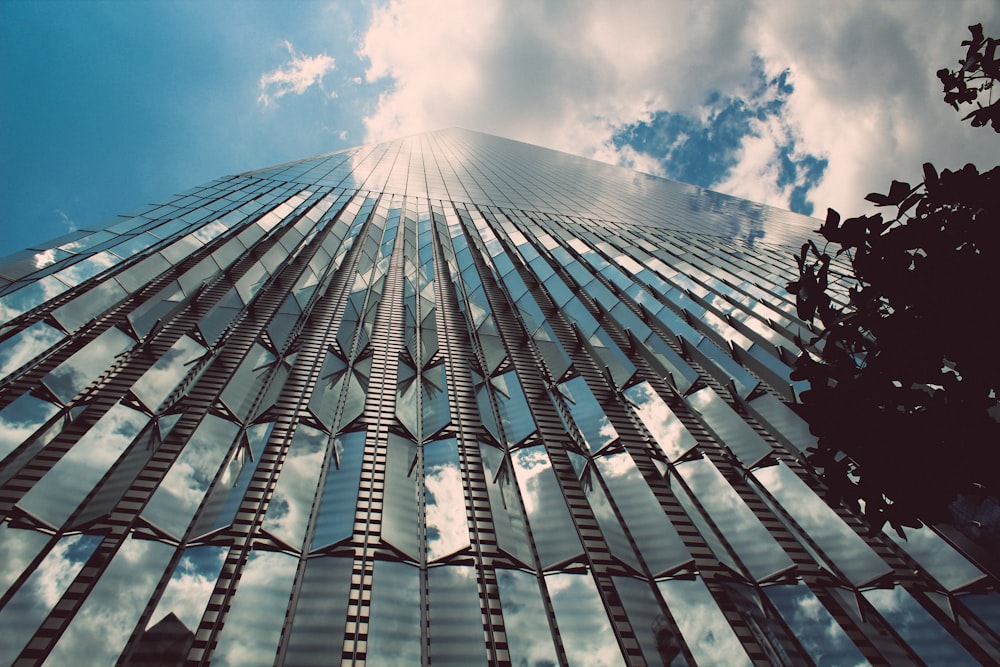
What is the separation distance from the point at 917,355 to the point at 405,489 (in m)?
6.33

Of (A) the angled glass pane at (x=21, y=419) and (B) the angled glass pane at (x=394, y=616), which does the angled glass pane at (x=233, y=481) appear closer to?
(B) the angled glass pane at (x=394, y=616)

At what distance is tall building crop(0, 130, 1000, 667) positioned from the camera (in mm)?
5906

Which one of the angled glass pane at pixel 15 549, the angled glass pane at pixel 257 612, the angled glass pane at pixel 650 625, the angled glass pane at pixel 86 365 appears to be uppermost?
the angled glass pane at pixel 86 365

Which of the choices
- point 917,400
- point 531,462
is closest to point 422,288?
point 531,462

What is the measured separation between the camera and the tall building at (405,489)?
19.4 ft

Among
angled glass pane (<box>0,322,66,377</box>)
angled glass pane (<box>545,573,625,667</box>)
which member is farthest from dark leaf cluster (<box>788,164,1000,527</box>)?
angled glass pane (<box>0,322,66,377</box>)

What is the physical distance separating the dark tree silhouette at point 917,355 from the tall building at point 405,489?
0.62 m

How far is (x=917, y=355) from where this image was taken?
5031 mm

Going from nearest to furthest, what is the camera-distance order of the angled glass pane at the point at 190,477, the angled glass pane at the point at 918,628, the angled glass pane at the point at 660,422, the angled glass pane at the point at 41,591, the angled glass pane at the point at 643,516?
the angled glass pane at the point at 41,591
the angled glass pane at the point at 918,628
the angled glass pane at the point at 190,477
the angled glass pane at the point at 643,516
the angled glass pane at the point at 660,422

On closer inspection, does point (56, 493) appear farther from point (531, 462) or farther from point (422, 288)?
point (422, 288)

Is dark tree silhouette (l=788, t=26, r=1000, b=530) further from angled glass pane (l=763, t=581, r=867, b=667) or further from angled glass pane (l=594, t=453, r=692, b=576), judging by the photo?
angled glass pane (l=594, t=453, r=692, b=576)

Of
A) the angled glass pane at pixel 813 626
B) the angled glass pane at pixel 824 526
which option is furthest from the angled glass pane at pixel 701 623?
the angled glass pane at pixel 824 526

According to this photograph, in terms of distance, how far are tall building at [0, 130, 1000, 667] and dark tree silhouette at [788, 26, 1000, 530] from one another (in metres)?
0.62

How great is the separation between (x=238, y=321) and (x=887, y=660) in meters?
12.9
